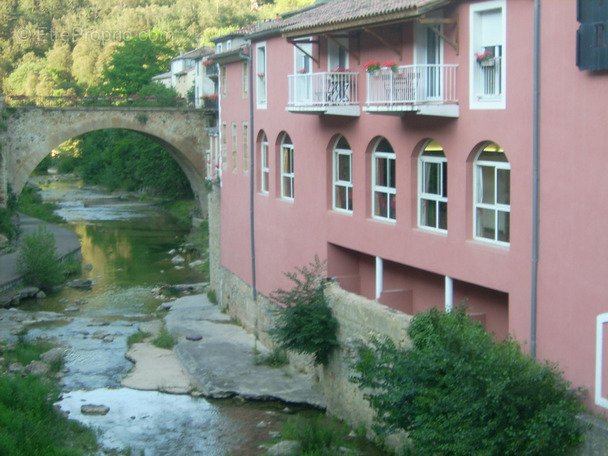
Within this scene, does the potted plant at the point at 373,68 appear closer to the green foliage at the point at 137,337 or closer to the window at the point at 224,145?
the window at the point at 224,145

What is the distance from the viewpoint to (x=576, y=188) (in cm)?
978

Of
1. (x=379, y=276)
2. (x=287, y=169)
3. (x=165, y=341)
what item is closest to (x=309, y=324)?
(x=379, y=276)

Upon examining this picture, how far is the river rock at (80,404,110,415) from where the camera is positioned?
15.3 metres

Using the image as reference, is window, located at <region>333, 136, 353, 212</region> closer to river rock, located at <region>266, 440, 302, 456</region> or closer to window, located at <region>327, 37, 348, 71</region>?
window, located at <region>327, 37, 348, 71</region>

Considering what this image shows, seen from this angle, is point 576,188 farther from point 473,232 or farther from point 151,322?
point 151,322

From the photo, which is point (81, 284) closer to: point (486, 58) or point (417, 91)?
point (417, 91)

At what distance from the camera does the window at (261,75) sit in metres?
18.3

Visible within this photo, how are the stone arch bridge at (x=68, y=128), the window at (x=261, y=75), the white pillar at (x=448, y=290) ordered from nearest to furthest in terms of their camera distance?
1. the white pillar at (x=448, y=290)
2. the window at (x=261, y=75)
3. the stone arch bridge at (x=68, y=128)

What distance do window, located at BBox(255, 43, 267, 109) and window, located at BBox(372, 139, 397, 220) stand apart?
16.2 feet

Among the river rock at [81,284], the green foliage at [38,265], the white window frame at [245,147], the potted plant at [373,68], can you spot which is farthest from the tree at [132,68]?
the potted plant at [373,68]

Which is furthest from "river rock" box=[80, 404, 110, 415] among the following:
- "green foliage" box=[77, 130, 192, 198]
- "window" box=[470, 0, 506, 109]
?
"green foliage" box=[77, 130, 192, 198]

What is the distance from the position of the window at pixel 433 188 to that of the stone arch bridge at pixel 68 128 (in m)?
23.5

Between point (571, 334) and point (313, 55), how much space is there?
301 inches

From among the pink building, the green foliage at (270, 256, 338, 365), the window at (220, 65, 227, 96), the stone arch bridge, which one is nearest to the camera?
the pink building
